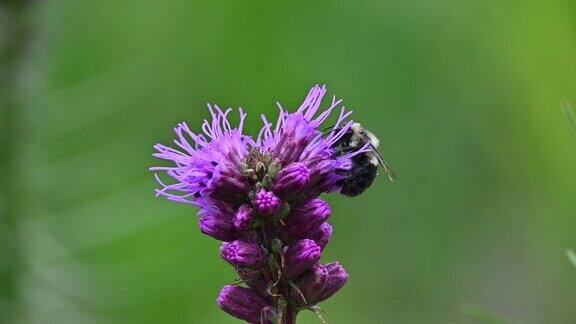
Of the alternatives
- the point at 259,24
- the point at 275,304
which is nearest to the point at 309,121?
the point at 275,304

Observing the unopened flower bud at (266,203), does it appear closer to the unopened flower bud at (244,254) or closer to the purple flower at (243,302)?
the unopened flower bud at (244,254)

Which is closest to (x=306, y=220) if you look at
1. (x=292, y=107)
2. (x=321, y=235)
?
(x=321, y=235)

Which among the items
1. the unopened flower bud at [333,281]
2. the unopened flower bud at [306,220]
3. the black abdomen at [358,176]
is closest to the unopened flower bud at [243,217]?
the unopened flower bud at [306,220]

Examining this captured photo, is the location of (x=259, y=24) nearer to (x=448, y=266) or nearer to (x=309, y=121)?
(x=448, y=266)

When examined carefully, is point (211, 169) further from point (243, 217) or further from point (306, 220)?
point (306, 220)

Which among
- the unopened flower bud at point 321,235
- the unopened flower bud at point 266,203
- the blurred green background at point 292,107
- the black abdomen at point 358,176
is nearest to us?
the unopened flower bud at point 266,203

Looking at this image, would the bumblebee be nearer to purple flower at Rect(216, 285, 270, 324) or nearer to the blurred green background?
purple flower at Rect(216, 285, 270, 324)
